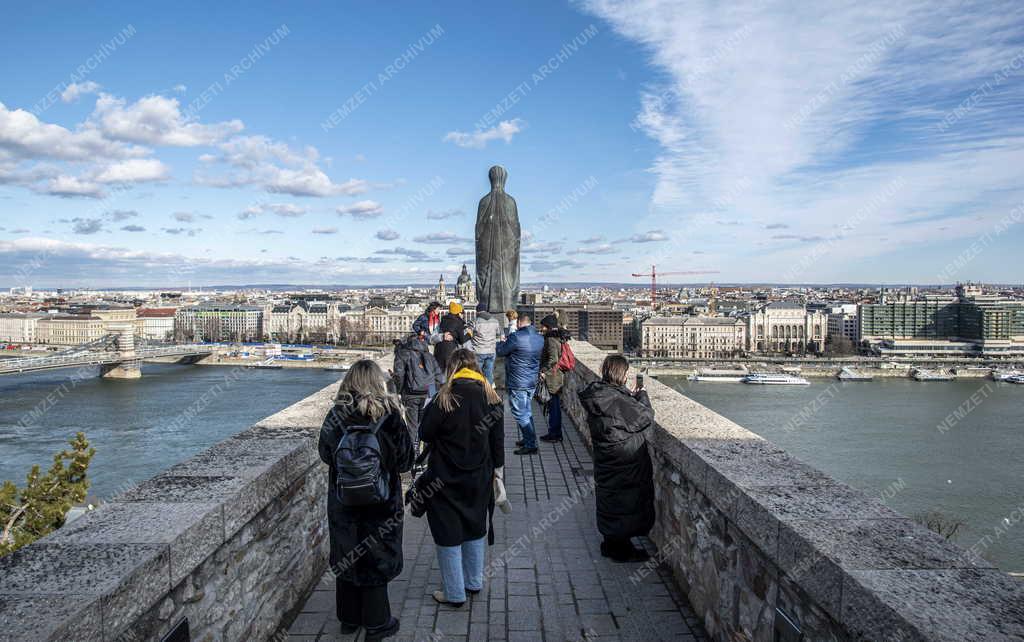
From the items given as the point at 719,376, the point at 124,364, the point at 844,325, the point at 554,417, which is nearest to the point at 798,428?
the point at 719,376

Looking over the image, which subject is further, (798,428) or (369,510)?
(798,428)

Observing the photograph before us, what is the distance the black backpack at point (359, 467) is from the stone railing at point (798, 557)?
1.05m

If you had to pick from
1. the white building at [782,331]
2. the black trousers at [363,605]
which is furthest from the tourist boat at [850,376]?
the black trousers at [363,605]

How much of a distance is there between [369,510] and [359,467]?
0.19m

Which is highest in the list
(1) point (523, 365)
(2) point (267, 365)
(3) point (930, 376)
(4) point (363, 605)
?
(1) point (523, 365)

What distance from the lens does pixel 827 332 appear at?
295 feet

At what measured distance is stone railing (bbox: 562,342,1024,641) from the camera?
1306 millimetres

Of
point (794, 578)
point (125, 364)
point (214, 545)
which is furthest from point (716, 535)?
point (125, 364)

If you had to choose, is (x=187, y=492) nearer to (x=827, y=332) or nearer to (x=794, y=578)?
(x=794, y=578)

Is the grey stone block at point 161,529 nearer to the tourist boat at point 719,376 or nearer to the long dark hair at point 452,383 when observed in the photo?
the long dark hair at point 452,383

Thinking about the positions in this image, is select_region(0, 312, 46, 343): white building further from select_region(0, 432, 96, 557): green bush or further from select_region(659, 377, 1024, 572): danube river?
select_region(0, 432, 96, 557): green bush

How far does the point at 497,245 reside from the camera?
7.90m

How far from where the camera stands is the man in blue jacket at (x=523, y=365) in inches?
170

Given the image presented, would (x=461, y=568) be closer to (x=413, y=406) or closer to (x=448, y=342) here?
(x=413, y=406)
